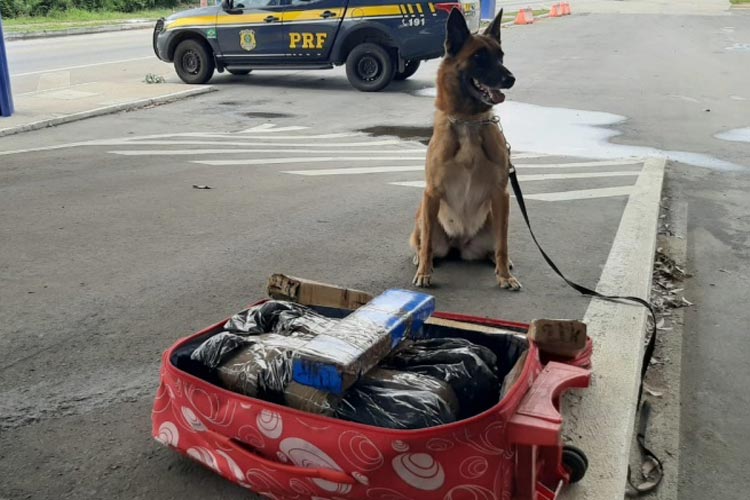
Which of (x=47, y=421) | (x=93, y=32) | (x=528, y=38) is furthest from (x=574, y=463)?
(x=93, y=32)

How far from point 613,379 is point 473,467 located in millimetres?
1349

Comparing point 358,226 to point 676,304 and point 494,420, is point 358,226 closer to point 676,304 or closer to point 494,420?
point 676,304

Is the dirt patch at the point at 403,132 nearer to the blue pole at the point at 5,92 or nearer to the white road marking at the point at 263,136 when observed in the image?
the white road marking at the point at 263,136

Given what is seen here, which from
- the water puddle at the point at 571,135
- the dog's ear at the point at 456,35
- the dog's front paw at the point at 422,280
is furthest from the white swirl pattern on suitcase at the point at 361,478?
the water puddle at the point at 571,135

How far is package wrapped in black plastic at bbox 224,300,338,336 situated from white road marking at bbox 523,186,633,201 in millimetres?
4432

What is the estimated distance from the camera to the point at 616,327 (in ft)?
12.7

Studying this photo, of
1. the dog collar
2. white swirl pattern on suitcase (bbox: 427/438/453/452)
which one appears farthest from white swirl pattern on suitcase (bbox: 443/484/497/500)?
the dog collar

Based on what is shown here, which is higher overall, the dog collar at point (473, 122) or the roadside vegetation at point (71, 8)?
the roadside vegetation at point (71, 8)

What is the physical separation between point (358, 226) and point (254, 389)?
3587 millimetres

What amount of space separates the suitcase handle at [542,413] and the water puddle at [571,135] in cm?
685

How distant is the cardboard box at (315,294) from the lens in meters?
3.19

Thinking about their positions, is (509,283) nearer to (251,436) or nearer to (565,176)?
(251,436)

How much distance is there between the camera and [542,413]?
7.60 feet

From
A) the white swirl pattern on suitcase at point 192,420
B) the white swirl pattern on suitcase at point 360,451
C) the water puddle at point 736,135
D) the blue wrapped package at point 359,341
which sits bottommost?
the water puddle at point 736,135
